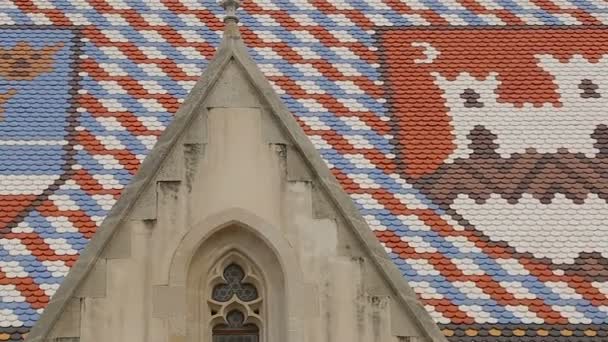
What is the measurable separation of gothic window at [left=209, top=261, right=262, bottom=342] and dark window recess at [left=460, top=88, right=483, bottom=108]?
5.43 m

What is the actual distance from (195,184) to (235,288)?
0.84 meters

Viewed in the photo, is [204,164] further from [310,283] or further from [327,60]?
[327,60]

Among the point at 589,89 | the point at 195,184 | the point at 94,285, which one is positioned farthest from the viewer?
the point at 589,89

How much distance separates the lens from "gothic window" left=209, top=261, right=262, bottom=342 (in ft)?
37.0

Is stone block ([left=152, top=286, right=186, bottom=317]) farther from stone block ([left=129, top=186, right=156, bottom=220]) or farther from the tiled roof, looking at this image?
the tiled roof

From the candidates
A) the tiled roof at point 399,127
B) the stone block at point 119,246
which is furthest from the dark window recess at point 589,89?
the stone block at point 119,246

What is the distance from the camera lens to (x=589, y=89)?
16406 millimetres

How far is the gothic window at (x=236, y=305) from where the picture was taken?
1128 cm

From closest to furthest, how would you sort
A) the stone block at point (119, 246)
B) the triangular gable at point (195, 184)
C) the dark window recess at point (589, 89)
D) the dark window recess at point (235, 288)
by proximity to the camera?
the triangular gable at point (195, 184), the stone block at point (119, 246), the dark window recess at point (235, 288), the dark window recess at point (589, 89)

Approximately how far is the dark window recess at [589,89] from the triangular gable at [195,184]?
18.9 feet

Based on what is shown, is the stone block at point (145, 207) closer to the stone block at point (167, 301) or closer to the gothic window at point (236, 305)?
the stone block at point (167, 301)

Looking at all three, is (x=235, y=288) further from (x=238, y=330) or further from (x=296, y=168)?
(x=296, y=168)

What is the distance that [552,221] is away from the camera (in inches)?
572

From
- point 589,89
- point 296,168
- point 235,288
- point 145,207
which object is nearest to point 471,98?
point 589,89
